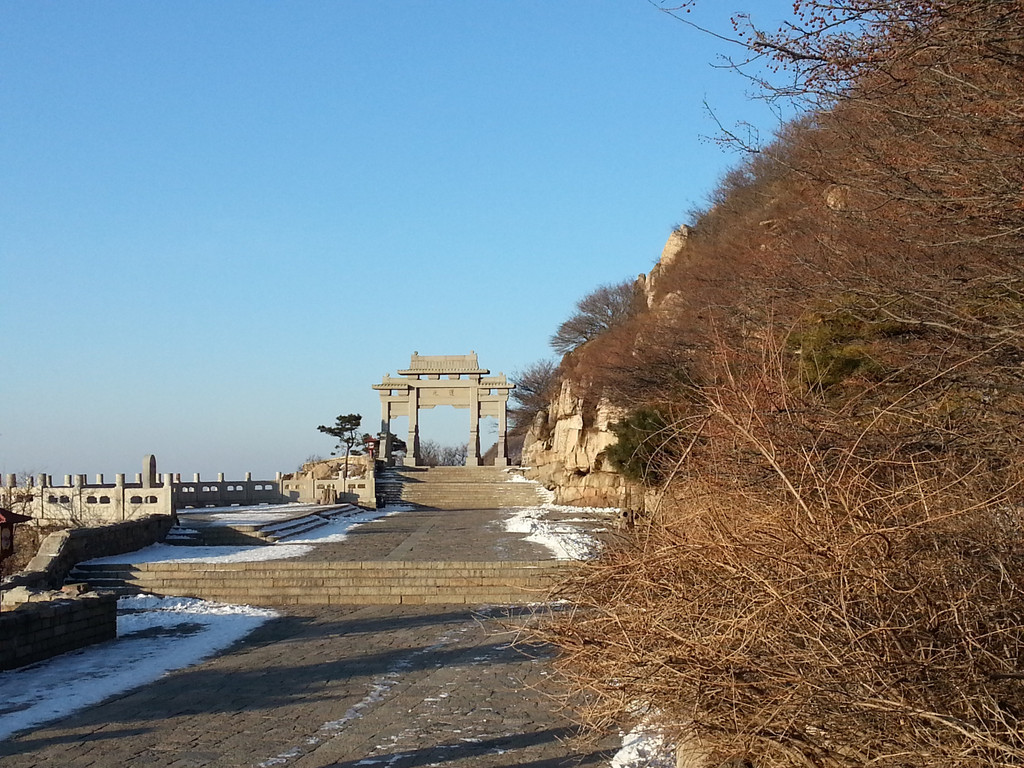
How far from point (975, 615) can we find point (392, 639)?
28.4 feet

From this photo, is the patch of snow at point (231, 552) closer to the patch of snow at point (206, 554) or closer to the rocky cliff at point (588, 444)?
the patch of snow at point (206, 554)

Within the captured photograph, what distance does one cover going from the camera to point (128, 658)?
10.6m

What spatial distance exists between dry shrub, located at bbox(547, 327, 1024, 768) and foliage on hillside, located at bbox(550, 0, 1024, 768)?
13 mm

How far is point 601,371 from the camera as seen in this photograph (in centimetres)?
2620

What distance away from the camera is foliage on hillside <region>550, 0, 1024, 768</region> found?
370 cm

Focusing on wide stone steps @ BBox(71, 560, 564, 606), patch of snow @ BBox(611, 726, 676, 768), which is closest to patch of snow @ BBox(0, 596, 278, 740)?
wide stone steps @ BBox(71, 560, 564, 606)

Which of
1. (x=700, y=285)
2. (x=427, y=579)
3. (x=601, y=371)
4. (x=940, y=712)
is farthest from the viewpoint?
(x=601, y=371)

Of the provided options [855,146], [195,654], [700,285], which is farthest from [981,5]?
[700,285]

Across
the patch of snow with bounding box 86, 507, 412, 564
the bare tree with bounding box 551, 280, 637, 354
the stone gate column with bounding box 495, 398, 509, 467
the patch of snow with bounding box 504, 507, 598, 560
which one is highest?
the bare tree with bounding box 551, 280, 637, 354

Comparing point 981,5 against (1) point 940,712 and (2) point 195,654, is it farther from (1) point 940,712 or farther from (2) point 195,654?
(2) point 195,654

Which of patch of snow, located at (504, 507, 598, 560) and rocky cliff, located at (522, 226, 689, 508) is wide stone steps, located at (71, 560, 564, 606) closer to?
patch of snow, located at (504, 507, 598, 560)

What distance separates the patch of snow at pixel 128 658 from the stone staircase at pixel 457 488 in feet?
66.4

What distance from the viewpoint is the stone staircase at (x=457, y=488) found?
35531 mm

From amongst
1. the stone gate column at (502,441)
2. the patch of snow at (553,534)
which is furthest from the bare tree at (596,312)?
the patch of snow at (553,534)
